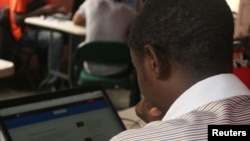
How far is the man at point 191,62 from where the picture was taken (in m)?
0.77

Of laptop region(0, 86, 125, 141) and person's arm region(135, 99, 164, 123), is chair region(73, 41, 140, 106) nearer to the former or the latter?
laptop region(0, 86, 125, 141)

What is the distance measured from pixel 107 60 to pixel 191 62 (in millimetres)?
2433

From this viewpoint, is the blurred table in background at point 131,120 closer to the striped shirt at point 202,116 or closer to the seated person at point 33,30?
the striped shirt at point 202,116

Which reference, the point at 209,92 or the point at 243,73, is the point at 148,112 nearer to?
the point at 209,92

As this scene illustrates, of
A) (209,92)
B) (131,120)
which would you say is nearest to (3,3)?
(131,120)

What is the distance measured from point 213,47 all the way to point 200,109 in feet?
0.42

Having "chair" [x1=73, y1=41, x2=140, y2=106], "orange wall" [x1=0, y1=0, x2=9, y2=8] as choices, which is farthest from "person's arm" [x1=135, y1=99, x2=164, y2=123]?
"orange wall" [x1=0, y1=0, x2=9, y2=8]

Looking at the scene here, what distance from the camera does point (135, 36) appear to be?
3.04 feet

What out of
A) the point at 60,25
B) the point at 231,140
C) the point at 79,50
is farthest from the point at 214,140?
the point at 60,25

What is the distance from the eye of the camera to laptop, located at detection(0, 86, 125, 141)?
43.3 inches

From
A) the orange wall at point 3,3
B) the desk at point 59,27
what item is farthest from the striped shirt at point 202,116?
the orange wall at point 3,3

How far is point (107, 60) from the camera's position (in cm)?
325

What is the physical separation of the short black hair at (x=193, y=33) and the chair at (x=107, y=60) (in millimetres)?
2126

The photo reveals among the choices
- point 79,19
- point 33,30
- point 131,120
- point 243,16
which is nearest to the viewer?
point 131,120
